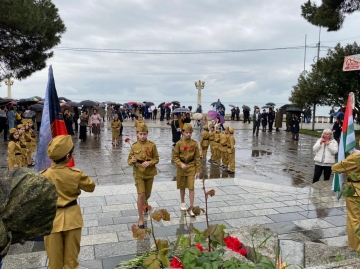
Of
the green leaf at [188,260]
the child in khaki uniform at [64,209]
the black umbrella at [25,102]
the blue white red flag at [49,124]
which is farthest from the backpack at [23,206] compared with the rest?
the black umbrella at [25,102]

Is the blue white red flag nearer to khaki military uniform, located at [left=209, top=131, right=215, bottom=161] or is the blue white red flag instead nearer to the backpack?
the backpack

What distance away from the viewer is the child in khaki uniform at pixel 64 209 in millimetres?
3504

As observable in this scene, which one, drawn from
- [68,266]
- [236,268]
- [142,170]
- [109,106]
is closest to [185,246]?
[236,268]

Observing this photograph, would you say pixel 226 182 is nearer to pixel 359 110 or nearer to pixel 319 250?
pixel 319 250

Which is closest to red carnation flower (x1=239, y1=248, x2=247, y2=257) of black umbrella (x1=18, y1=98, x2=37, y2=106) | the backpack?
A: the backpack

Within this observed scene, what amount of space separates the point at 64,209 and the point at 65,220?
0.38ft

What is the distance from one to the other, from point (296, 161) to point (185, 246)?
1118cm

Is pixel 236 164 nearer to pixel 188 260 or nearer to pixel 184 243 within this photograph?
pixel 184 243

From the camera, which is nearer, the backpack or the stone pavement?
the backpack

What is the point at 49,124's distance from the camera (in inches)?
183

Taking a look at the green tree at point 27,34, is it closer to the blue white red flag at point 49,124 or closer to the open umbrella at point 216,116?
the open umbrella at point 216,116

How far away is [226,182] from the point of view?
8.66m

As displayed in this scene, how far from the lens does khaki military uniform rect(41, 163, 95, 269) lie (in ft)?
11.5

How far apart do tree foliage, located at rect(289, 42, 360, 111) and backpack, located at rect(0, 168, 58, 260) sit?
74.3ft
